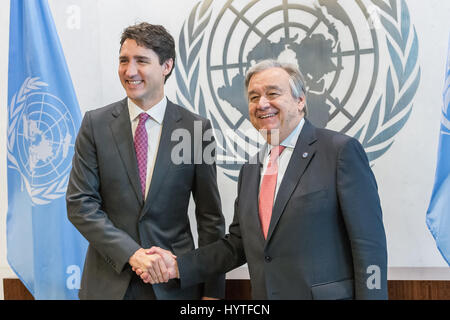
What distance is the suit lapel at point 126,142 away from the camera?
207 centimetres

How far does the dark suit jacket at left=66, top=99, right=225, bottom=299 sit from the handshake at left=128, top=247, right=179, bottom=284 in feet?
0.13

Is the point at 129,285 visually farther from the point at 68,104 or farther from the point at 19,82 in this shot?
the point at 19,82

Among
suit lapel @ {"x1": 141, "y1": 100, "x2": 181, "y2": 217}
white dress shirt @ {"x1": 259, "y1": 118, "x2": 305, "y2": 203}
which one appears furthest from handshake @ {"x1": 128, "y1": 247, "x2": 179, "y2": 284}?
white dress shirt @ {"x1": 259, "y1": 118, "x2": 305, "y2": 203}

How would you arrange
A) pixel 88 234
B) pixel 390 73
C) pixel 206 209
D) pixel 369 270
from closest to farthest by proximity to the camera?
pixel 369 270 → pixel 88 234 → pixel 206 209 → pixel 390 73

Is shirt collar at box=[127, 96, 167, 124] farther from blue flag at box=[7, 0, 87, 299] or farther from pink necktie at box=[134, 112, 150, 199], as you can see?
blue flag at box=[7, 0, 87, 299]

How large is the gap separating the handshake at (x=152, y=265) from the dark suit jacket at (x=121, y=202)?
41mm

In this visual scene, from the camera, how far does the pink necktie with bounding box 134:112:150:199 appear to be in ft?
6.97

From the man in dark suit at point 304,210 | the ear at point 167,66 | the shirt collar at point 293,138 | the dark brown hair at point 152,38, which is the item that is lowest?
the man in dark suit at point 304,210

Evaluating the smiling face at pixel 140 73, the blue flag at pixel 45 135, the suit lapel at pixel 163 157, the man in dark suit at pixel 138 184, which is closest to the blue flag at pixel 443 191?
the man in dark suit at pixel 138 184

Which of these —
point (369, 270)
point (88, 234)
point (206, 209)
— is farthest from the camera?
point (206, 209)

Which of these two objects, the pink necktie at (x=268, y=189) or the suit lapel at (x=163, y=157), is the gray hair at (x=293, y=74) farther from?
the suit lapel at (x=163, y=157)

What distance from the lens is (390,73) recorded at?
289cm
